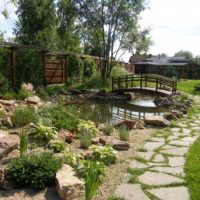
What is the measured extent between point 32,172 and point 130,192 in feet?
4.21

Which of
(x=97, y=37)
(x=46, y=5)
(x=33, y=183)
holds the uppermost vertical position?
(x=46, y=5)

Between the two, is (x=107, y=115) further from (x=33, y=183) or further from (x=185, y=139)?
(x=33, y=183)

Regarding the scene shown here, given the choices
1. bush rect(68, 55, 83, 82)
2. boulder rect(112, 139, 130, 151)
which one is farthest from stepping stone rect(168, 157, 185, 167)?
bush rect(68, 55, 83, 82)

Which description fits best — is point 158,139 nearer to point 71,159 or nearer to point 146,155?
point 146,155

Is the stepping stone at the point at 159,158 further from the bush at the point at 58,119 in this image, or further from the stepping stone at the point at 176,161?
the bush at the point at 58,119

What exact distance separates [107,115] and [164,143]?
19.3 feet

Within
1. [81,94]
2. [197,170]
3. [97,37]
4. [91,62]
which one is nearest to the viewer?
[197,170]

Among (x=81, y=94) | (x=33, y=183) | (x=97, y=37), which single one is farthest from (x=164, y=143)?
(x=97, y=37)

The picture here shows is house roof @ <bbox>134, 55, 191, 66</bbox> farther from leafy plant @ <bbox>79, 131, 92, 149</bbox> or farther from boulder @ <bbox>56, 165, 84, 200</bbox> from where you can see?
boulder @ <bbox>56, 165, 84, 200</bbox>

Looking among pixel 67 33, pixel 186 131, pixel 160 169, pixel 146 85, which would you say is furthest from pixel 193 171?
pixel 67 33

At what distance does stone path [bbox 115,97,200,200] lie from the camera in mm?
4078

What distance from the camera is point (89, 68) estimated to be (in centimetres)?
2223

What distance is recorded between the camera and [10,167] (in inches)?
168

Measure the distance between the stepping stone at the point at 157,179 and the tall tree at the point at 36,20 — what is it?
26893 mm
